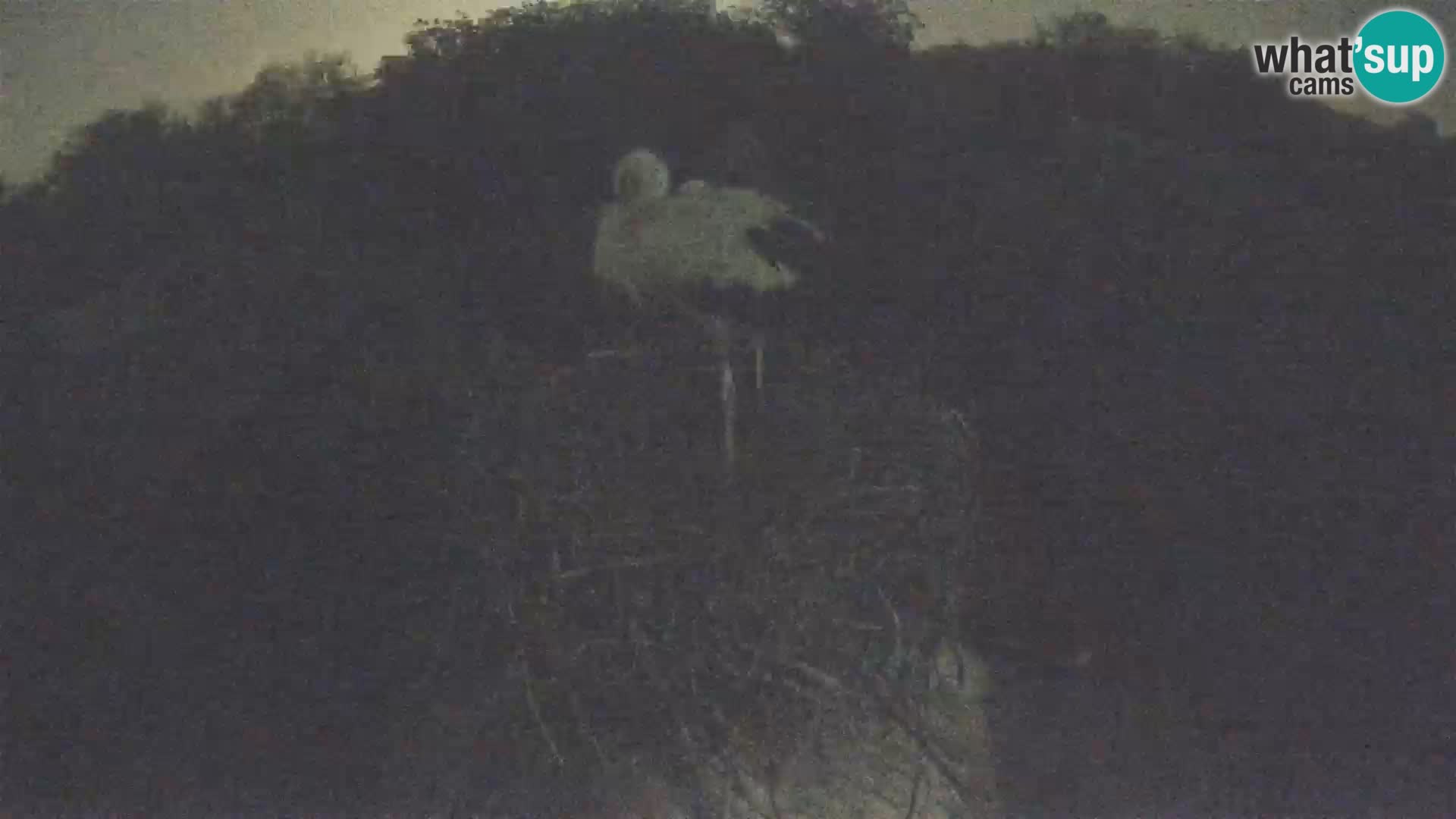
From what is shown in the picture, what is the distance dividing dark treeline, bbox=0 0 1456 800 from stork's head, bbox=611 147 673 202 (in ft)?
0.14

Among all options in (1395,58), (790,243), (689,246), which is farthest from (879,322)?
(1395,58)

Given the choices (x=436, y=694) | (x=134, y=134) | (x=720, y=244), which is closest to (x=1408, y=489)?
(x=720, y=244)

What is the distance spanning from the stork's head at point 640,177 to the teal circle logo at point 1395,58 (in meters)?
2.29

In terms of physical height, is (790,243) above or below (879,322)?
above

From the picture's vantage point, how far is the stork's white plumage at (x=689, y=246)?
459 cm

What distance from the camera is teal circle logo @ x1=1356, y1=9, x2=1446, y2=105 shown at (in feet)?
15.5

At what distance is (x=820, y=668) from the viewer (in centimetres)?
462

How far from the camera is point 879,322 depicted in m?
4.57

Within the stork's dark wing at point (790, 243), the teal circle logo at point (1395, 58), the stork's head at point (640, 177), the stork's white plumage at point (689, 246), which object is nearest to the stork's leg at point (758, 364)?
the stork's white plumage at point (689, 246)

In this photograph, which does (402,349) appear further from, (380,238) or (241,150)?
(241,150)

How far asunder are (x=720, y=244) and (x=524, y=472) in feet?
3.13

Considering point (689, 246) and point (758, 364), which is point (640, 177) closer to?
point (689, 246)

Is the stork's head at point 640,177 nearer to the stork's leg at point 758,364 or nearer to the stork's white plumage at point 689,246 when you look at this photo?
the stork's white plumage at point 689,246

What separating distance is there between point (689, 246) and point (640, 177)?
0.88 feet
